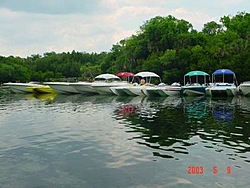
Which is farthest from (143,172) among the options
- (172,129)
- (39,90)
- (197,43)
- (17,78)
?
(17,78)

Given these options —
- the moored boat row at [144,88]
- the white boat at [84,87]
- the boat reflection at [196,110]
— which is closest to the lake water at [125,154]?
the boat reflection at [196,110]

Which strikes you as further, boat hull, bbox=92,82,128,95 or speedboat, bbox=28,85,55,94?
speedboat, bbox=28,85,55,94

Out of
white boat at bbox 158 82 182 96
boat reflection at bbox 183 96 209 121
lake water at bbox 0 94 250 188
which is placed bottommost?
lake water at bbox 0 94 250 188

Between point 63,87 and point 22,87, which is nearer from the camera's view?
point 63,87

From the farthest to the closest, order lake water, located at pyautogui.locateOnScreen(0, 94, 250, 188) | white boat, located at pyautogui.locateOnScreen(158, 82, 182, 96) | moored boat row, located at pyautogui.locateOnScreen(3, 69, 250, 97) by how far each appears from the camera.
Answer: white boat, located at pyautogui.locateOnScreen(158, 82, 182, 96), moored boat row, located at pyautogui.locateOnScreen(3, 69, 250, 97), lake water, located at pyautogui.locateOnScreen(0, 94, 250, 188)

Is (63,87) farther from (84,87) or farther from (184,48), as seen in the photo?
(184,48)

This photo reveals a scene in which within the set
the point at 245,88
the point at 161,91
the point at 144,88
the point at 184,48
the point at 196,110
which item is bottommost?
the point at 196,110

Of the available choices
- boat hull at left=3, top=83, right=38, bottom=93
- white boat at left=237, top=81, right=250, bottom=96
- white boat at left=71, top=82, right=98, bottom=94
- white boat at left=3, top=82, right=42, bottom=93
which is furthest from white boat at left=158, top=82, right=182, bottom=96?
white boat at left=3, top=82, right=42, bottom=93

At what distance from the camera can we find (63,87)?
42406mm

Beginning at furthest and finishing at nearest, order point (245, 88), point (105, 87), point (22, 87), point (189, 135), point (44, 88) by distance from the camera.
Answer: point (22, 87) < point (44, 88) < point (105, 87) < point (245, 88) < point (189, 135)

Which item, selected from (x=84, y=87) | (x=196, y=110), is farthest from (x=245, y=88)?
(x=84, y=87)

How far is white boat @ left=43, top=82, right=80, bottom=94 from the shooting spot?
137ft

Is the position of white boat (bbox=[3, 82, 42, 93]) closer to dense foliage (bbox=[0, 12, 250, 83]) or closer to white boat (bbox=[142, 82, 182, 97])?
dense foliage (bbox=[0, 12, 250, 83])

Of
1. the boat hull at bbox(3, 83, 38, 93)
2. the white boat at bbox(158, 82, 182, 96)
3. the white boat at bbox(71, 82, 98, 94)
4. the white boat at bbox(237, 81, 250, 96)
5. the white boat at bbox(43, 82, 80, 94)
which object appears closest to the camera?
the white boat at bbox(237, 81, 250, 96)
